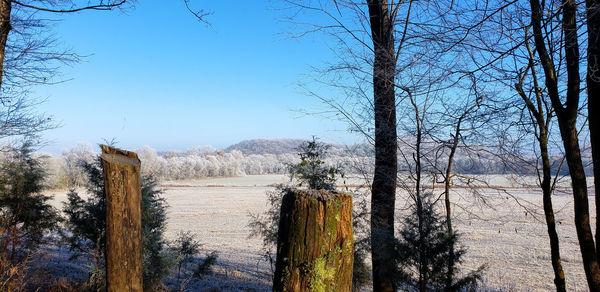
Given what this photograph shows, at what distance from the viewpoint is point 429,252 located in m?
5.20

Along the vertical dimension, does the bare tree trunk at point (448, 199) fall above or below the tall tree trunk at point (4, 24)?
below

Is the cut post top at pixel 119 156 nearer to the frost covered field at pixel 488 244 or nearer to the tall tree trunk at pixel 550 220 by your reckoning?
the frost covered field at pixel 488 244

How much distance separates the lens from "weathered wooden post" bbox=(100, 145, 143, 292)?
8.52 feet

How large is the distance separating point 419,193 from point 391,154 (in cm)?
85

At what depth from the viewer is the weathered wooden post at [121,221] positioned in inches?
102

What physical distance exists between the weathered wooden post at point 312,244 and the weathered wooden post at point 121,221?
1.50m

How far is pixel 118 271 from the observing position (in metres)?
2.63

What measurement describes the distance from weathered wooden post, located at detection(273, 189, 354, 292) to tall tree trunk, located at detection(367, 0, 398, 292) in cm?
417

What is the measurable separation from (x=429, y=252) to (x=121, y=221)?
14.0ft

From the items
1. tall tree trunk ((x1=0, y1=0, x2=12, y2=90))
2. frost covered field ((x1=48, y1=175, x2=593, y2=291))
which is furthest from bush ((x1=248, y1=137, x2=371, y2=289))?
tall tree trunk ((x1=0, y1=0, x2=12, y2=90))

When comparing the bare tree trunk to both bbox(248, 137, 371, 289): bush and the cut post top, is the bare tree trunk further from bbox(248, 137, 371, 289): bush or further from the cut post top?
the cut post top

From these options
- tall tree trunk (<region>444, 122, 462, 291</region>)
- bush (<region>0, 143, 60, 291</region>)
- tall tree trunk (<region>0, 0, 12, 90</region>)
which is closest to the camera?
tall tree trunk (<region>444, 122, 462, 291</region>)

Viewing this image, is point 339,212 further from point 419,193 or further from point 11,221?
point 11,221

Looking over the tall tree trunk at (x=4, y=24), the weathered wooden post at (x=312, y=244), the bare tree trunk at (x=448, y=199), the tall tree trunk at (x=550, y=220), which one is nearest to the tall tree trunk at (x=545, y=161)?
the tall tree trunk at (x=550, y=220)
